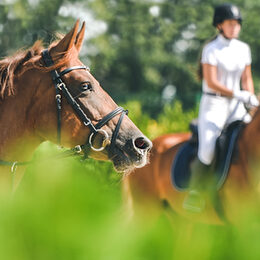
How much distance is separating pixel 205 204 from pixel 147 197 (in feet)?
2.72

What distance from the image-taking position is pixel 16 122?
2.58 meters

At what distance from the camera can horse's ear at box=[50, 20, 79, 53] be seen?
8.65ft

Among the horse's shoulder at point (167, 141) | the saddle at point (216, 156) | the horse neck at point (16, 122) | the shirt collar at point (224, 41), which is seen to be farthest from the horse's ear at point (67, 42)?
the horse's shoulder at point (167, 141)

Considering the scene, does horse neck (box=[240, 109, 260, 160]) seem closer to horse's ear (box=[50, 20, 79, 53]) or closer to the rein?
the rein

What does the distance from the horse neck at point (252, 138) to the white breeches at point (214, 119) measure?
0.22 metres

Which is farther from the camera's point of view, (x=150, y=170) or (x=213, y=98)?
(x=150, y=170)

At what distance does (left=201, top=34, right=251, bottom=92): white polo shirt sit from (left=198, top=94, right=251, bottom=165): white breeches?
15 cm

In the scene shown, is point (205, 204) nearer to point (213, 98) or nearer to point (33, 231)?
point (213, 98)

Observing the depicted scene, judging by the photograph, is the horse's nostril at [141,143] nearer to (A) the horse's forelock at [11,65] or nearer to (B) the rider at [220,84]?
(A) the horse's forelock at [11,65]

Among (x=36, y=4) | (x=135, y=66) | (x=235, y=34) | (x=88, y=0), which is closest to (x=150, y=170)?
(x=235, y=34)

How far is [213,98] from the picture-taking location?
485cm

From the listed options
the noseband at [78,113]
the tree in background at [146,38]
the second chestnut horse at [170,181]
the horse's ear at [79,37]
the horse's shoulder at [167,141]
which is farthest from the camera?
the tree in background at [146,38]

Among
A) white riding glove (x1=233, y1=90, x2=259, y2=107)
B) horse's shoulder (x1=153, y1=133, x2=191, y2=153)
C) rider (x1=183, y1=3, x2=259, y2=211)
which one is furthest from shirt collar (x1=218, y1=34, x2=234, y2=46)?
horse's shoulder (x1=153, y1=133, x2=191, y2=153)

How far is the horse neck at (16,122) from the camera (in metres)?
2.58
